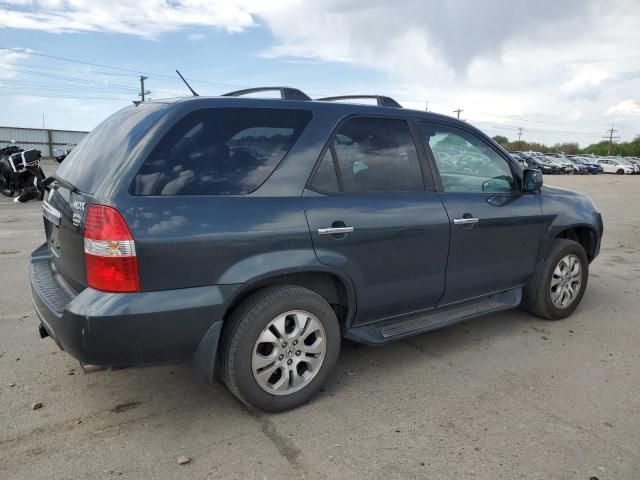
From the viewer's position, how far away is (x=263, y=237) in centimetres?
286

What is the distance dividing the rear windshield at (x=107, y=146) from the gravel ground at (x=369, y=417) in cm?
133

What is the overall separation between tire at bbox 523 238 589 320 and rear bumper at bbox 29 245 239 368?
295 centimetres

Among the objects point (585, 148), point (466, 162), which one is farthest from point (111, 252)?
point (585, 148)

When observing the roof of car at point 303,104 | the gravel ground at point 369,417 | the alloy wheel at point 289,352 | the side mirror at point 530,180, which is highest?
the roof of car at point 303,104

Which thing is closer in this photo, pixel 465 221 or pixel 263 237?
pixel 263 237

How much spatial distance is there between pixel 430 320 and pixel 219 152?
1897mm

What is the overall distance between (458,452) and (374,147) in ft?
6.23

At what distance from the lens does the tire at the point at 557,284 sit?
15.0 feet

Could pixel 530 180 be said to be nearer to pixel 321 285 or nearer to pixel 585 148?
pixel 321 285

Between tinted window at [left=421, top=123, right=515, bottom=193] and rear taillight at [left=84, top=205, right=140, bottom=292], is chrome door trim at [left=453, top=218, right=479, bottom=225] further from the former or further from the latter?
rear taillight at [left=84, top=205, right=140, bottom=292]

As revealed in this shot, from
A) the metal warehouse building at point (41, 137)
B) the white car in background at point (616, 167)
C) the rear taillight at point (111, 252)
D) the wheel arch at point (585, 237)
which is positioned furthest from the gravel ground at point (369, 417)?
the white car in background at point (616, 167)

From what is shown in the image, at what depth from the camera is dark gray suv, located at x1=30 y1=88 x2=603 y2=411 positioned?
8.57 feet

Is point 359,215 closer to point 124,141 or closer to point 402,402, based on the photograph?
point 402,402

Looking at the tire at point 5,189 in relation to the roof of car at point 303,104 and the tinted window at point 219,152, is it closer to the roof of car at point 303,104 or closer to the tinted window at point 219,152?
the roof of car at point 303,104
